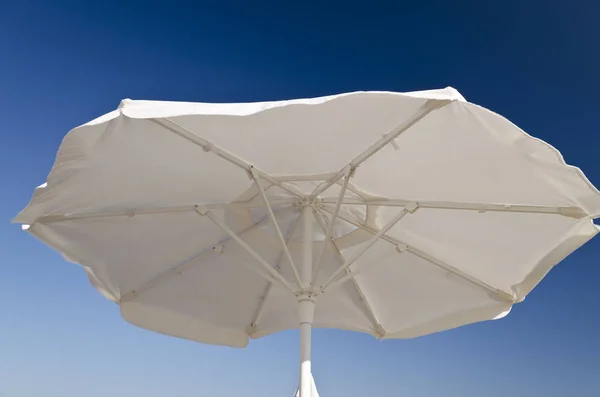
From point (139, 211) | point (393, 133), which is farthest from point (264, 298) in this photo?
point (393, 133)

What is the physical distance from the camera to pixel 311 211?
8.53 metres

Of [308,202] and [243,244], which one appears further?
[308,202]

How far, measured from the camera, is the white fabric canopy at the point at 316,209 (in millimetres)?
6434

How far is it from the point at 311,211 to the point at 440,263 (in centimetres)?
220

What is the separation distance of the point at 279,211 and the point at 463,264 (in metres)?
2.99

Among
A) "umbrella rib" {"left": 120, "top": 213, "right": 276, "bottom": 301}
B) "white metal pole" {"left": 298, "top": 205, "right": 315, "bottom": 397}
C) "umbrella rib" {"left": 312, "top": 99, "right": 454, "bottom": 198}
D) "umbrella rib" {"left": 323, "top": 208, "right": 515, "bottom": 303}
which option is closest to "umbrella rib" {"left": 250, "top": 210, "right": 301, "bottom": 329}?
"umbrella rib" {"left": 120, "top": 213, "right": 276, "bottom": 301}

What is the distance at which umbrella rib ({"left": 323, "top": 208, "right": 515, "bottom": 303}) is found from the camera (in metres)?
9.09

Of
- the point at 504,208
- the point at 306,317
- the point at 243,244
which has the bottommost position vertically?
the point at 306,317

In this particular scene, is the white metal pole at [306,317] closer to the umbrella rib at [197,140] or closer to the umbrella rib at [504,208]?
the umbrella rib at [197,140]

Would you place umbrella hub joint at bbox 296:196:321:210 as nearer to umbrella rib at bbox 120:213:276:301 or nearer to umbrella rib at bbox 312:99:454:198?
umbrella rib at bbox 312:99:454:198

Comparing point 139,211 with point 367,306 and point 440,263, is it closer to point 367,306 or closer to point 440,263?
point 367,306

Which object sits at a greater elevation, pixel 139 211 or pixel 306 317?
pixel 139 211

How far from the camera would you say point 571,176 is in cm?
697

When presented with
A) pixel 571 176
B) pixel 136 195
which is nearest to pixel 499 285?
pixel 571 176
